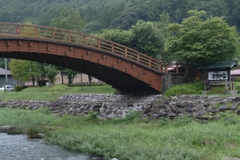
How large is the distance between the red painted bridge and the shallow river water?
24.1 feet

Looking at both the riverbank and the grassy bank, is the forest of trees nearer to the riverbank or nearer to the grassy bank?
the riverbank

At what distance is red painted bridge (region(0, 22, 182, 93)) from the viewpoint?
85.3ft

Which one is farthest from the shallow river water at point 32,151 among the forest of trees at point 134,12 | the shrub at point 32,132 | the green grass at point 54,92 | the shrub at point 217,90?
the forest of trees at point 134,12

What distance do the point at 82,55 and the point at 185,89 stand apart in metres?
10.3

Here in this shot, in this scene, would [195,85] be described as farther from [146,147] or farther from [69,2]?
[69,2]

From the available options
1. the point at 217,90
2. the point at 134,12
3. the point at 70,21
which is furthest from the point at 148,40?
the point at 134,12

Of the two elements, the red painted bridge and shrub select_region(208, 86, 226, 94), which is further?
shrub select_region(208, 86, 226, 94)

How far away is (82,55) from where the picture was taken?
29000 millimetres

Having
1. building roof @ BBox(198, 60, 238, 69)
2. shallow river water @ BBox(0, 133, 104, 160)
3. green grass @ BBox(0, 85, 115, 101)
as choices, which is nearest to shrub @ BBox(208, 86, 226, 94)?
building roof @ BBox(198, 60, 238, 69)

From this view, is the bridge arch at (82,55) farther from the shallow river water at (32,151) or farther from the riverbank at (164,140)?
the shallow river water at (32,151)

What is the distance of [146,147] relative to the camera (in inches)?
651

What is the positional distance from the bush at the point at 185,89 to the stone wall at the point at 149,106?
0.82 meters

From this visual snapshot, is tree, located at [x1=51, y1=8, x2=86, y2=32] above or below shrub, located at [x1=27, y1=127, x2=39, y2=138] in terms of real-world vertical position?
above

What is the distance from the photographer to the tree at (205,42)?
32219 mm
